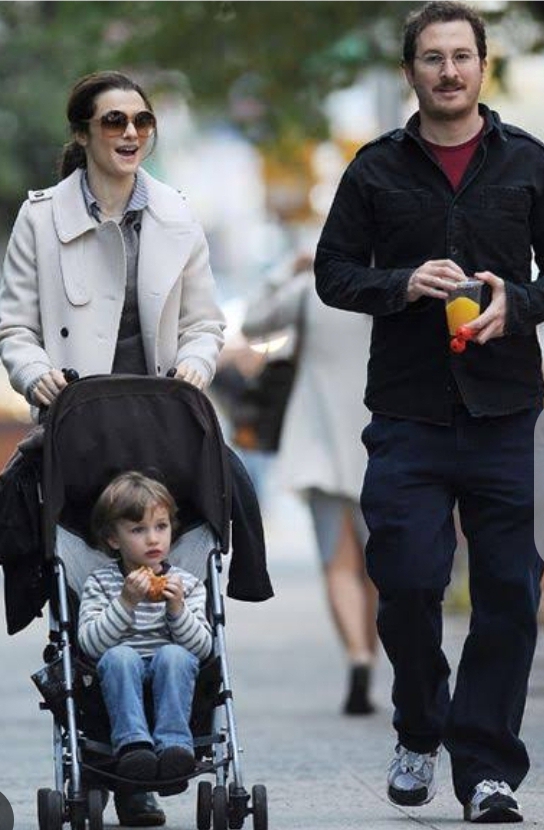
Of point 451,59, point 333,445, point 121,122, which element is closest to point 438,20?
point 451,59

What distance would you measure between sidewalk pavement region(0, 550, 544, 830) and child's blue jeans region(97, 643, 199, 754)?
702 mm

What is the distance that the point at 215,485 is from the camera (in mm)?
6996

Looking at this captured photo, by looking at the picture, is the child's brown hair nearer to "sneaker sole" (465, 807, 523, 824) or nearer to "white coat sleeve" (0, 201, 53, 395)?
"white coat sleeve" (0, 201, 53, 395)

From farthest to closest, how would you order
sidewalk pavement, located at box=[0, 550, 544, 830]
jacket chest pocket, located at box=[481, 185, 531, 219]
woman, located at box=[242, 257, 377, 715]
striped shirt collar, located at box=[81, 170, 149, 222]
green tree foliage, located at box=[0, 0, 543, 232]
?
green tree foliage, located at box=[0, 0, 543, 232] < woman, located at box=[242, 257, 377, 715] < sidewalk pavement, located at box=[0, 550, 544, 830] < striped shirt collar, located at box=[81, 170, 149, 222] < jacket chest pocket, located at box=[481, 185, 531, 219]

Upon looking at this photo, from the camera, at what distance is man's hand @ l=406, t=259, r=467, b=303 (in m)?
6.93

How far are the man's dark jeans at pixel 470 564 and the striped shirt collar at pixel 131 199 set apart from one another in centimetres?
88

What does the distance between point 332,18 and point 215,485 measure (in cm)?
893

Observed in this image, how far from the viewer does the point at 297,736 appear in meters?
10.2

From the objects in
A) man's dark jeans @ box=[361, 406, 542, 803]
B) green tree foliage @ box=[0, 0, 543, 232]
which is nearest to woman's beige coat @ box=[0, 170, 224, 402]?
man's dark jeans @ box=[361, 406, 542, 803]

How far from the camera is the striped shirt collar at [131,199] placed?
736cm

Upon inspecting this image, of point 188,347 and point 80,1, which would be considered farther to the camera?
point 80,1

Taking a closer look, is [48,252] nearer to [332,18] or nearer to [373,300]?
[373,300]

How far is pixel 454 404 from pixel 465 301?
0.36 m

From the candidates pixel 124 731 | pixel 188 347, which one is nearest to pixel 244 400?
pixel 188 347
